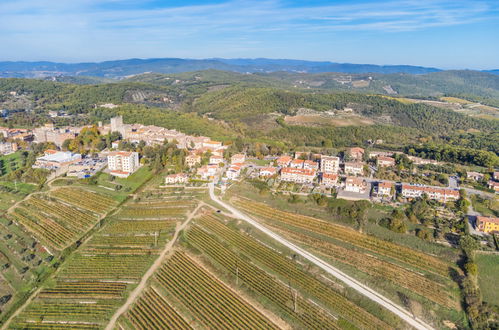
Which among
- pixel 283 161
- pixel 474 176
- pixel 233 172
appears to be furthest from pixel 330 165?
pixel 474 176

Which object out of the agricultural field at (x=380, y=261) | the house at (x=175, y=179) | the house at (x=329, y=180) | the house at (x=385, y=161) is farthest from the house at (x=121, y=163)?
the house at (x=385, y=161)

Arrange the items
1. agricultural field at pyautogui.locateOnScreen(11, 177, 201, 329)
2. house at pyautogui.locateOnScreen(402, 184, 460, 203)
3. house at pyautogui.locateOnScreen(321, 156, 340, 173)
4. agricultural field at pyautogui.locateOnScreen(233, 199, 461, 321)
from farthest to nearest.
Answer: house at pyautogui.locateOnScreen(321, 156, 340, 173)
house at pyautogui.locateOnScreen(402, 184, 460, 203)
agricultural field at pyautogui.locateOnScreen(233, 199, 461, 321)
agricultural field at pyautogui.locateOnScreen(11, 177, 201, 329)

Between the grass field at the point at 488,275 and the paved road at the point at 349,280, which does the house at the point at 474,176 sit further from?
the paved road at the point at 349,280

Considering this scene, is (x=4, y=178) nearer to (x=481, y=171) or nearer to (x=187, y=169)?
(x=187, y=169)

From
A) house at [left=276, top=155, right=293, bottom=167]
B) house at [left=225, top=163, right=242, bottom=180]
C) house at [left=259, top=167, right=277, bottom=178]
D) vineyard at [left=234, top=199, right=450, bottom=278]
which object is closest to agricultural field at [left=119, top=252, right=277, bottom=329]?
vineyard at [left=234, top=199, right=450, bottom=278]

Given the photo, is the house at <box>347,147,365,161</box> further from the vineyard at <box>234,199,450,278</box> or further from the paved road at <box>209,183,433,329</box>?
the paved road at <box>209,183,433,329</box>

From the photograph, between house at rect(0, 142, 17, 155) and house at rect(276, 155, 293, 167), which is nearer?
house at rect(276, 155, 293, 167)
